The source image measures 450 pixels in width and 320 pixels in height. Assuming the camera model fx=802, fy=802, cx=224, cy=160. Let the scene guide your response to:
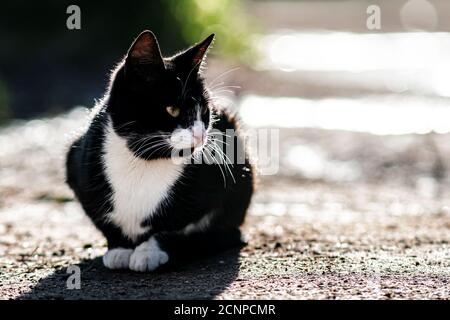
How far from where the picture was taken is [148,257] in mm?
3900

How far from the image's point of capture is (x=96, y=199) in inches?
162

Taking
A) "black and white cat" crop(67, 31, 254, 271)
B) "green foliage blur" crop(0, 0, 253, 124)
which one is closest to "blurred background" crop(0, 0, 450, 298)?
"green foliage blur" crop(0, 0, 253, 124)

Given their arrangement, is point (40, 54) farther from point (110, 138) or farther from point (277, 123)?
point (110, 138)

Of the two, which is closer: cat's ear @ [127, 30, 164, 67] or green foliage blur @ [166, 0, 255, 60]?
cat's ear @ [127, 30, 164, 67]

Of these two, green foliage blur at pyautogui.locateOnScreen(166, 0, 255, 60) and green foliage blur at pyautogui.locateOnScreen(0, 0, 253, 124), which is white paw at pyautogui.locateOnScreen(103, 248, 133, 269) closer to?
green foliage blur at pyautogui.locateOnScreen(0, 0, 253, 124)

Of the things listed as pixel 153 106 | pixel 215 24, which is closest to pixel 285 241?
pixel 153 106

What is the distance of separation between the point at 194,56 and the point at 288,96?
7873 millimetres

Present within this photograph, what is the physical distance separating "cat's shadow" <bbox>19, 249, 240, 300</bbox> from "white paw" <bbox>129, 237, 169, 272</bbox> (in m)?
0.04

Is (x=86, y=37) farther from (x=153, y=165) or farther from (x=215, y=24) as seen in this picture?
(x=153, y=165)

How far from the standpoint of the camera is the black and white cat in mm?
3752

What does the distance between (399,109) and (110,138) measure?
24.1ft

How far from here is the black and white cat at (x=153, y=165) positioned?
3752mm
